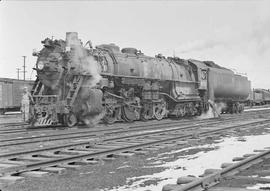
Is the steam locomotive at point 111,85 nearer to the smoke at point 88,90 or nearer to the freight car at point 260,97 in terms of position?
the smoke at point 88,90

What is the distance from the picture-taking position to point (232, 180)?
549 centimetres

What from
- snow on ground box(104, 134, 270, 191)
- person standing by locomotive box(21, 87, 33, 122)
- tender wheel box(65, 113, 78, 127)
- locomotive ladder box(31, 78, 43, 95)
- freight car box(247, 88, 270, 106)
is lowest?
snow on ground box(104, 134, 270, 191)

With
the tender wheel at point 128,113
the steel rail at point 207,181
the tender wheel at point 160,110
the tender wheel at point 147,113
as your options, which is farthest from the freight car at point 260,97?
the steel rail at point 207,181

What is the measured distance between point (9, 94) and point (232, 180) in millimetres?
27376

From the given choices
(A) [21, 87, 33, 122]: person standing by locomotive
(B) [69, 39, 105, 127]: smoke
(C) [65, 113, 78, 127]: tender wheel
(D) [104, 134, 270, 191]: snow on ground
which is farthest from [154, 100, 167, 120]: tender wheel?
(D) [104, 134, 270, 191]: snow on ground

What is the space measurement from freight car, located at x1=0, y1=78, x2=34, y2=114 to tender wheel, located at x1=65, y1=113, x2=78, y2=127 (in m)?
14.6

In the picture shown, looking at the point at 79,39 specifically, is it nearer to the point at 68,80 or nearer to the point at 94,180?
the point at 68,80

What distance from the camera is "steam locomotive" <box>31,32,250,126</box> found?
653 inches

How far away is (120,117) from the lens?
1930cm

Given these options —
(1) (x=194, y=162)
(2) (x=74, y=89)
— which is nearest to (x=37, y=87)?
(2) (x=74, y=89)

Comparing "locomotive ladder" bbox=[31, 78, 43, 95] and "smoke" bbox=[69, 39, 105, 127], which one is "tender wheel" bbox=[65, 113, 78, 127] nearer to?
"smoke" bbox=[69, 39, 105, 127]

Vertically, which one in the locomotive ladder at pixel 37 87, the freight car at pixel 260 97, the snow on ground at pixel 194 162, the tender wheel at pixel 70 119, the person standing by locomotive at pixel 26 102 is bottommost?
the snow on ground at pixel 194 162

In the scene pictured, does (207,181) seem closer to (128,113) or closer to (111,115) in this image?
(111,115)

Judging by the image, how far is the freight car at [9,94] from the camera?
30016mm
